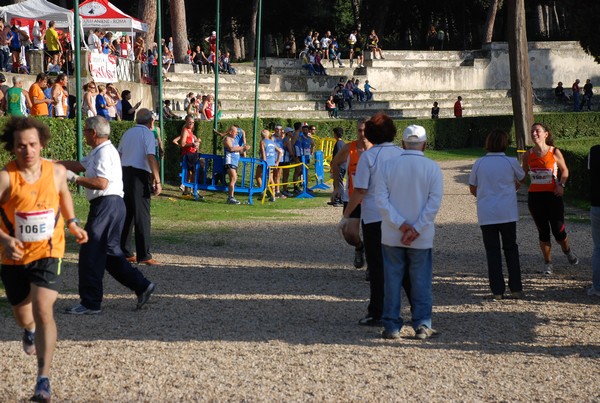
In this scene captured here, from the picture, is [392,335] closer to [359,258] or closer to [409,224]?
[409,224]

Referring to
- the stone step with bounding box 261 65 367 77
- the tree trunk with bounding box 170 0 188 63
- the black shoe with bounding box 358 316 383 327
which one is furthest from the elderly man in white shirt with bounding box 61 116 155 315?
the stone step with bounding box 261 65 367 77

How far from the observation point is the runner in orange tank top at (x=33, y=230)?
6262 millimetres

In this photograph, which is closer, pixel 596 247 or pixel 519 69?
pixel 596 247

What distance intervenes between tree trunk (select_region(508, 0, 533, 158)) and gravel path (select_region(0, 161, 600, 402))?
22.8 meters

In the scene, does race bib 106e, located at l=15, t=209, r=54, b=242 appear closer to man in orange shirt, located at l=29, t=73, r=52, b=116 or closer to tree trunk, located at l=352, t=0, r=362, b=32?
man in orange shirt, located at l=29, t=73, r=52, b=116

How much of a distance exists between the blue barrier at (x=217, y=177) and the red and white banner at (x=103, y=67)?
6.77 metres

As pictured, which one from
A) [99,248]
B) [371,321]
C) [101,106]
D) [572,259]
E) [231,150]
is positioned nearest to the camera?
[371,321]

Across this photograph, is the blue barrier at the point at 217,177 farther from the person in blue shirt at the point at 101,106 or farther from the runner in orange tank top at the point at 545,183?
the runner in orange tank top at the point at 545,183

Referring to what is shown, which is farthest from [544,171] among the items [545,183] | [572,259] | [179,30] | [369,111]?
[369,111]

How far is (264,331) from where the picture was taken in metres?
8.55

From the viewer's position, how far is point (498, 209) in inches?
404

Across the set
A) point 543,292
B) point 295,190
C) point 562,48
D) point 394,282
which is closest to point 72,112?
point 295,190

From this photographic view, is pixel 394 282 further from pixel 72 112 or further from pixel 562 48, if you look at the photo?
pixel 562 48

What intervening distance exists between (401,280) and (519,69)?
2827cm
